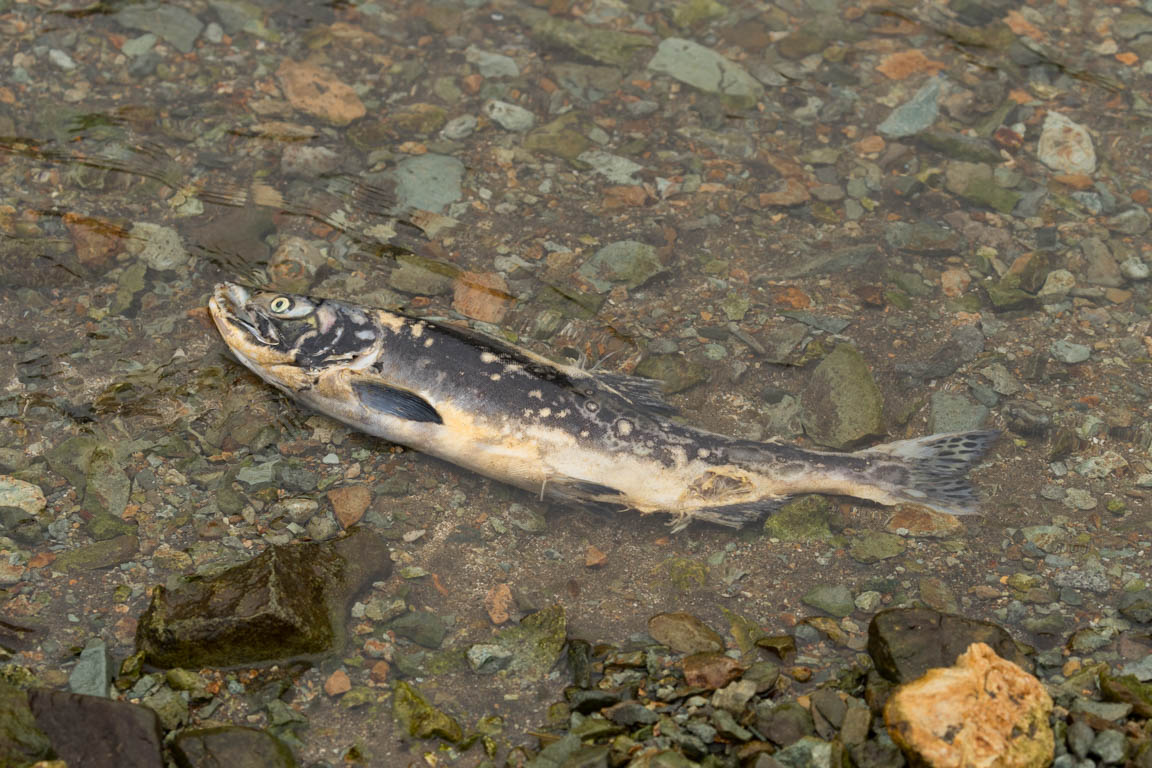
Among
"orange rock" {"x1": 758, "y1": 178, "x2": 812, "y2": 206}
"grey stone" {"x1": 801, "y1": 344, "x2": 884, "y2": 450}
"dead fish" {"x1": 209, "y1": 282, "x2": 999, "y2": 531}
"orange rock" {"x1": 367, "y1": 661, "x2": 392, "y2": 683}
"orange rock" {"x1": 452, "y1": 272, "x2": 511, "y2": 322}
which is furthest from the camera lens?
"orange rock" {"x1": 758, "y1": 178, "x2": 812, "y2": 206}

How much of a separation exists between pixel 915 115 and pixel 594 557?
5.47 meters

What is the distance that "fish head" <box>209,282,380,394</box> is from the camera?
7.07m

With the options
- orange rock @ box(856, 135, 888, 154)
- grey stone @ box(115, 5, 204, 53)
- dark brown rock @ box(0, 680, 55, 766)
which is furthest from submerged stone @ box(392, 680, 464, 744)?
grey stone @ box(115, 5, 204, 53)

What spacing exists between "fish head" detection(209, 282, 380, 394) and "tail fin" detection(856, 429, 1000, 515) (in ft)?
10.9

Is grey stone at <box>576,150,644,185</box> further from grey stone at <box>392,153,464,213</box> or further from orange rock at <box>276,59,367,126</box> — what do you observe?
orange rock at <box>276,59,367,126</box>

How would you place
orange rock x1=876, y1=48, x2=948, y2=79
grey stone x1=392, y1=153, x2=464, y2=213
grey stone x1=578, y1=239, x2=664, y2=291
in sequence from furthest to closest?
orange rock x1=876, y1=48, x2=948, y2=79
grey stone x1=392, y1=153, x2=464, y2=213
grey stone x1=578, y1=239, x2=664, y2=291

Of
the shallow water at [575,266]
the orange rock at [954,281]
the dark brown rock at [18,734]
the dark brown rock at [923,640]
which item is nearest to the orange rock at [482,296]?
the shallow water at [575,266]

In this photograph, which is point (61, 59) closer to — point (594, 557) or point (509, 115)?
point (509, 115)

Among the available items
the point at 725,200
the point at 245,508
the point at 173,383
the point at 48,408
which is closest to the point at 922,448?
the point at 725,200

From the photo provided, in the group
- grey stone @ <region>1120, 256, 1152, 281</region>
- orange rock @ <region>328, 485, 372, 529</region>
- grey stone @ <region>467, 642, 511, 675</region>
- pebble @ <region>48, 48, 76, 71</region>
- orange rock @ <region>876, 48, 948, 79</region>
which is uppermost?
orange rock @ <region>876, 48, 948, 79</region>

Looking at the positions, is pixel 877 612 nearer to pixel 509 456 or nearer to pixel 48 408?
pixel 509 456

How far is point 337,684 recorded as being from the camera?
579 centimetres

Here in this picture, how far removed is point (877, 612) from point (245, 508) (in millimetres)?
3847

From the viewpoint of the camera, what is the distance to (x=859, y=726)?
17.5 ft
